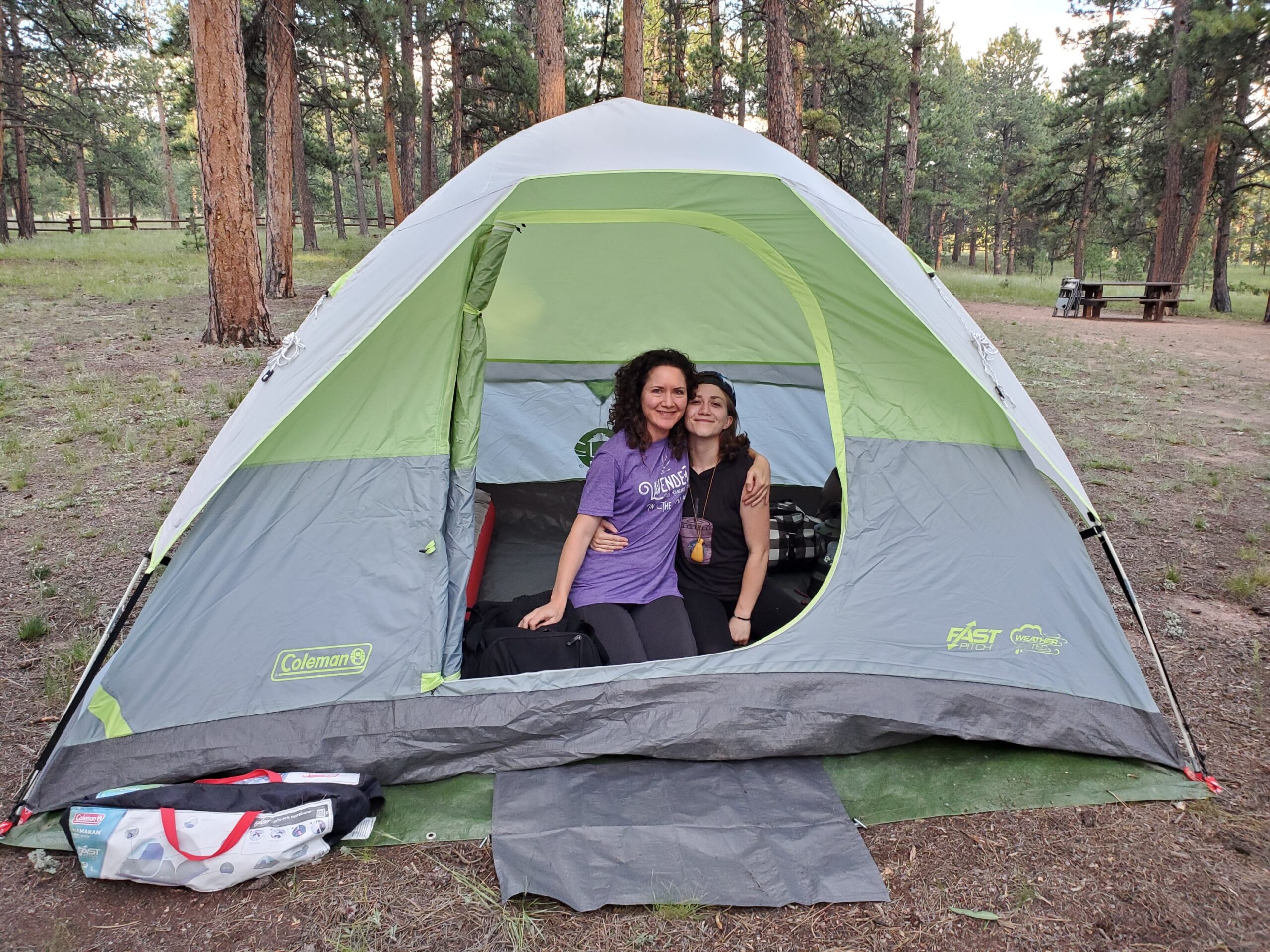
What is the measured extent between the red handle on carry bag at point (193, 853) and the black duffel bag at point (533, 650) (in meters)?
0.74

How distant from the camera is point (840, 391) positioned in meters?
2.76

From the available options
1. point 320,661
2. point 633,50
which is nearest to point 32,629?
point 320,661

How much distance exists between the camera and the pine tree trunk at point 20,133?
16.8 m

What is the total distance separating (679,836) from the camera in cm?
216

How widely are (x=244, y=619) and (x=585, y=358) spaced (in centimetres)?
272

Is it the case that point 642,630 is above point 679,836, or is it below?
above

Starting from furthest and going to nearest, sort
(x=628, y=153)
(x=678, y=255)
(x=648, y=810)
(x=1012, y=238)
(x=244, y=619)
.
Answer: (x=1012, y=238), (x=678, y=255), (x=628, y=153), (x=244, y=619), (x=648, y=810)

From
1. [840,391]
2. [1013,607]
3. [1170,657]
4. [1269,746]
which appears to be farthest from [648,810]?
[1170,657]

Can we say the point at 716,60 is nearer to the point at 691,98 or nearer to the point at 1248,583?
the point at 691,98

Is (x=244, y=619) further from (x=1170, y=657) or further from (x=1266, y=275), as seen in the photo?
(x=1266, y=275)

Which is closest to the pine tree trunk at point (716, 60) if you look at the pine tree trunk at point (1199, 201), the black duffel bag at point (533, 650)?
the pine tree trunk at point (1199, 201)

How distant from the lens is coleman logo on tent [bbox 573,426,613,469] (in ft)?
15.6

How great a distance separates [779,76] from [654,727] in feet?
30.9

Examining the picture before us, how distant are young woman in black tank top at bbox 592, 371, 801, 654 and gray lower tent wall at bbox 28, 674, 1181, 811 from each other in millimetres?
394
